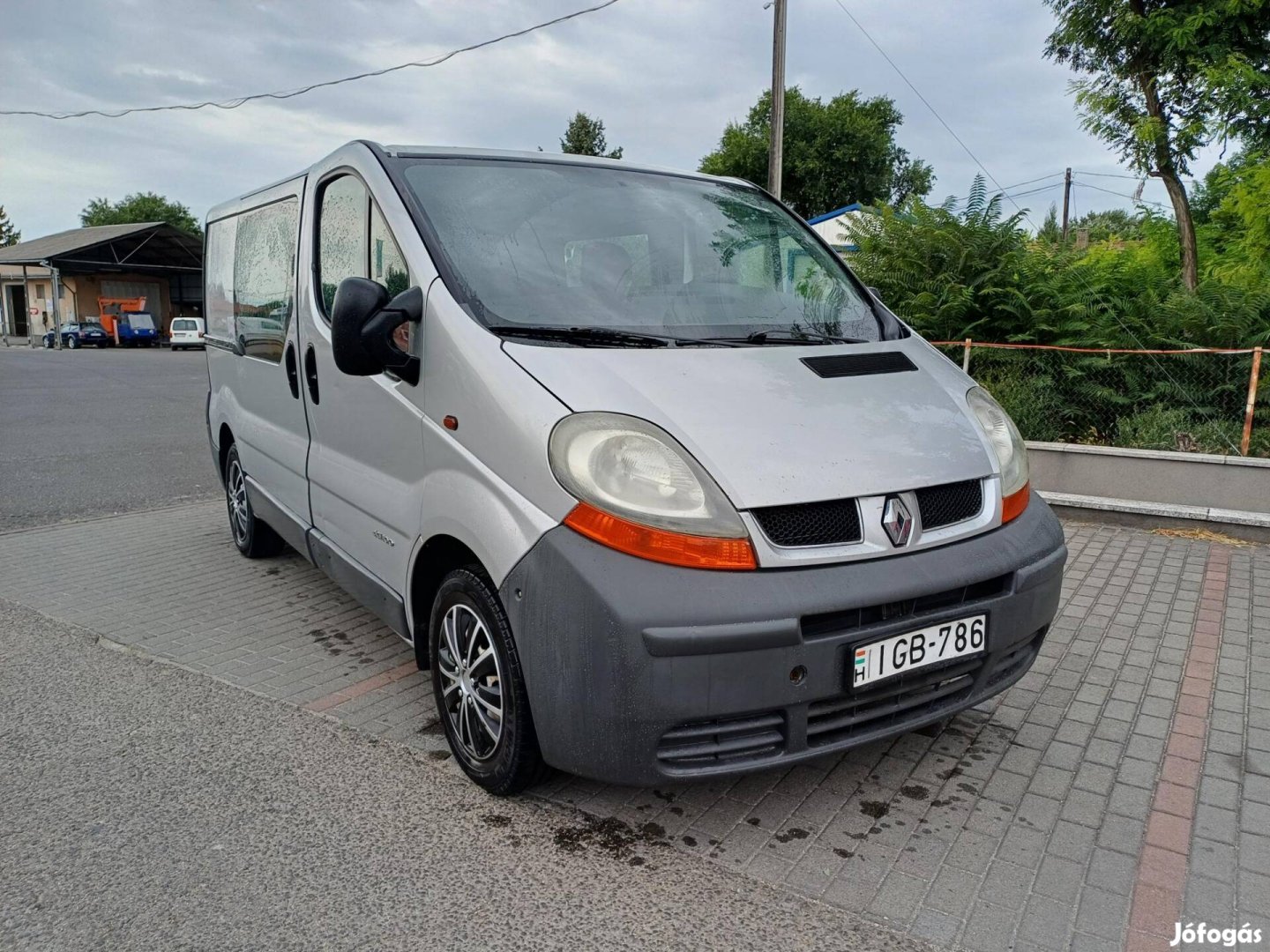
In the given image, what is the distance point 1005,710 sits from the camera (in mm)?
3650

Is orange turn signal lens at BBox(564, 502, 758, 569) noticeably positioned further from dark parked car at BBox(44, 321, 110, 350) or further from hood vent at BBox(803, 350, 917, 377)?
dark parked car at BBox(44, 321, 110, 350)

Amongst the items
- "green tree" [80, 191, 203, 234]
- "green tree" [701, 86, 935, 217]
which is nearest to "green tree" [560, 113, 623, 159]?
"green tree" [701, 86, 935, 217]

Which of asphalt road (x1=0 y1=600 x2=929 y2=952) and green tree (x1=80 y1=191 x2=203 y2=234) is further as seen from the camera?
green tree (x1=80 y1=191 x2=203 y2=234)

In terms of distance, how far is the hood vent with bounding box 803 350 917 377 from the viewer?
3.04m

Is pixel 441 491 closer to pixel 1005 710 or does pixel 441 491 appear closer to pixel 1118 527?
pixel 1005 710

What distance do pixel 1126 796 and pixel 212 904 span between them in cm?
268

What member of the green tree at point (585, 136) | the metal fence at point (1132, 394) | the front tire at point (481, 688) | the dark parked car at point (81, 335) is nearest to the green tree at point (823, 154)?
the green tree at point (585, 136)

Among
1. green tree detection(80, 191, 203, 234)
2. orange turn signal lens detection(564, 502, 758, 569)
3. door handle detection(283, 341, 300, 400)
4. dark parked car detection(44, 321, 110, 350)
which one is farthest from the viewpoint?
green tree detection(80, 191, 203, 234)

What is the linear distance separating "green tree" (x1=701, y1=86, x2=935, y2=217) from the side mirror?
1807 inches

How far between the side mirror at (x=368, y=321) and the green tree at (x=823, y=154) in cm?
4589

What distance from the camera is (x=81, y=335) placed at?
1729 inches

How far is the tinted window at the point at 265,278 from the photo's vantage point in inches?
171

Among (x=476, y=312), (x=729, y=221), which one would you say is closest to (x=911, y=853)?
(x=476, y=312)

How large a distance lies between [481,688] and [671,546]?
2.85 feet
